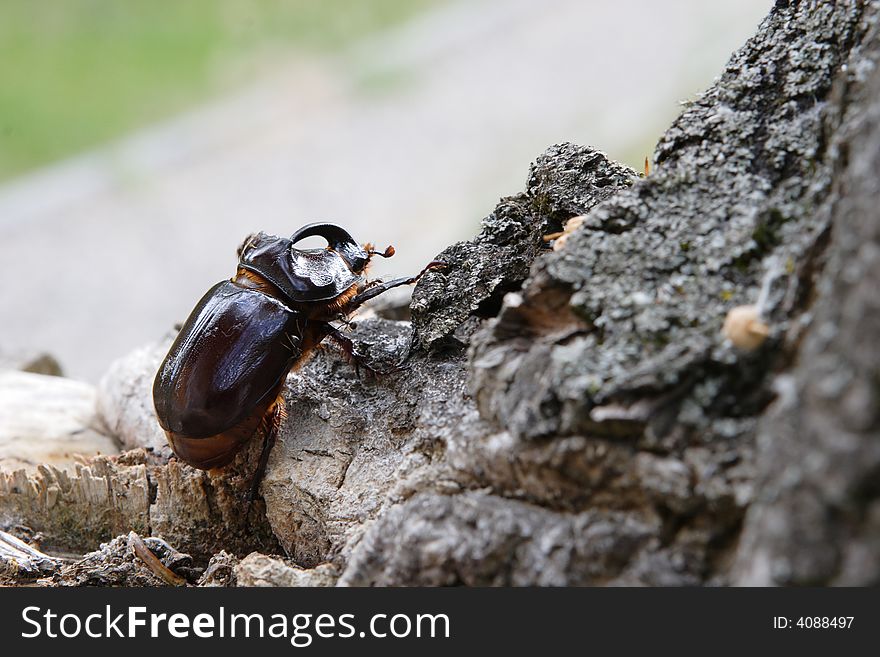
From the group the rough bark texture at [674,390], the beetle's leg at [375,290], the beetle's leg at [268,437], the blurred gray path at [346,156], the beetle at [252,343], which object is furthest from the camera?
the blurred gray path at [346,156]

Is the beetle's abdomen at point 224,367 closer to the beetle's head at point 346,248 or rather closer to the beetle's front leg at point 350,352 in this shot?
the beetle's front leg at point 350,352

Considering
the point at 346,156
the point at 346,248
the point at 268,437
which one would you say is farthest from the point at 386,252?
the point at 346,156

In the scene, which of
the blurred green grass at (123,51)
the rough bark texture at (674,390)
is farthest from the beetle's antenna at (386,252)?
the blurred green grass at (123,51)

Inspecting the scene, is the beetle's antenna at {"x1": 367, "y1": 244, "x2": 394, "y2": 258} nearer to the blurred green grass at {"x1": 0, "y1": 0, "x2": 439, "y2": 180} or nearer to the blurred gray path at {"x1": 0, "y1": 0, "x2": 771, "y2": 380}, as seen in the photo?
the blurred gray path at {"x1": 0, "y1": 0, "x2": 771, "y2": 380}

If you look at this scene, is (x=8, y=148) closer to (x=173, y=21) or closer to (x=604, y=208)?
(x=173, y=21)

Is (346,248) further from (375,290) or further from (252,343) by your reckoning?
(252,343)

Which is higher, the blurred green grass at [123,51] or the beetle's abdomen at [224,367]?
the blurred green grass at [123,51]

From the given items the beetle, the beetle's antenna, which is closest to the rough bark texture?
the beetle

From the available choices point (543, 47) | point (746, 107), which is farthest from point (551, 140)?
point (746, 107)
